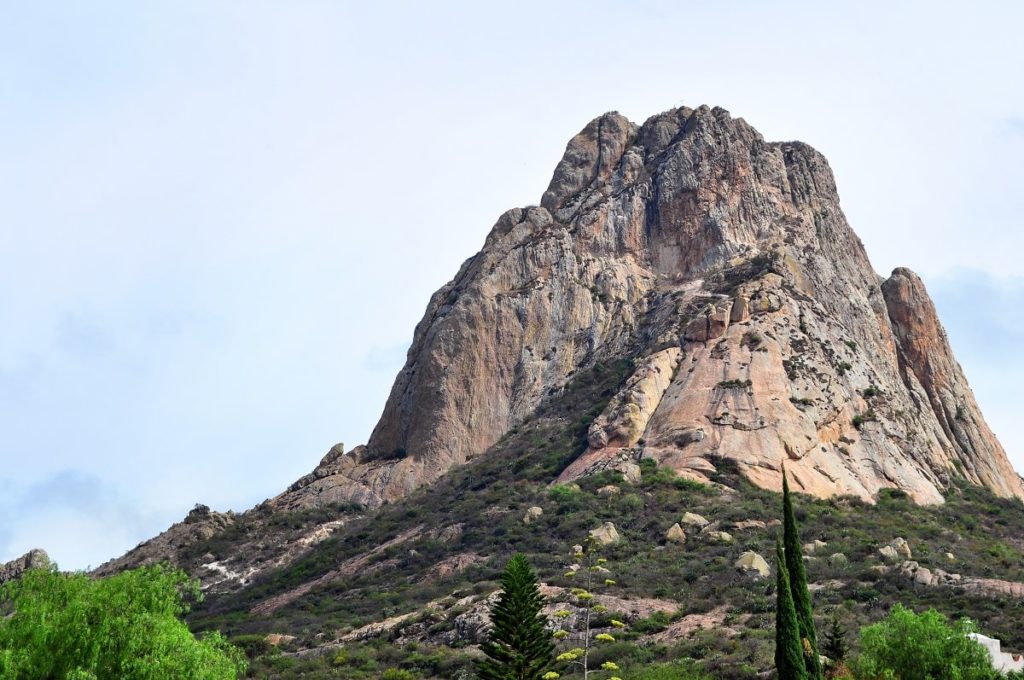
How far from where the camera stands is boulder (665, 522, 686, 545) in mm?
69750

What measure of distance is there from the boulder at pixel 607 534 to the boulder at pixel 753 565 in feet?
27.9

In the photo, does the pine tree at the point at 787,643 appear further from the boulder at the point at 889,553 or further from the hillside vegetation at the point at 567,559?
the boulder at the point at 889,553

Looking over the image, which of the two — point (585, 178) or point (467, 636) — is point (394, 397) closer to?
point (585, 178)

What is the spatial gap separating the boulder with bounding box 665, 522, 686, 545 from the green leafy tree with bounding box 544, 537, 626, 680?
5.04 meters

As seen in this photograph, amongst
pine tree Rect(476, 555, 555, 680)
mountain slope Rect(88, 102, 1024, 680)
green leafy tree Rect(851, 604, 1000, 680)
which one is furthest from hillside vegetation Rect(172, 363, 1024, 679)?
pine tree Rect(476, 555, 555, 680)

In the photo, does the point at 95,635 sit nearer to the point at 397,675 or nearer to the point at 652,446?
the point at 397,675

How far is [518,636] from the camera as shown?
129 ft

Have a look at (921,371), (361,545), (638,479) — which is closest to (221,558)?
(361,545)

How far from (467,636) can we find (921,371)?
6301 cm

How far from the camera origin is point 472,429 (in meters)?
103

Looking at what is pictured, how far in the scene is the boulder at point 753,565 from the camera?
61.0m

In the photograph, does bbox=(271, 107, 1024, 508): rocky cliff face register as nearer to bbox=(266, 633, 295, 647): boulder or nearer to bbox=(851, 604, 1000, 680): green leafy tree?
bbox=(266, 633, 295, 647): boulder

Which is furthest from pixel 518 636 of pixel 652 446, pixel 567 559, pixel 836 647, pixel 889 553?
pixel 652 446

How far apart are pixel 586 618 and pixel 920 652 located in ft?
46.8
